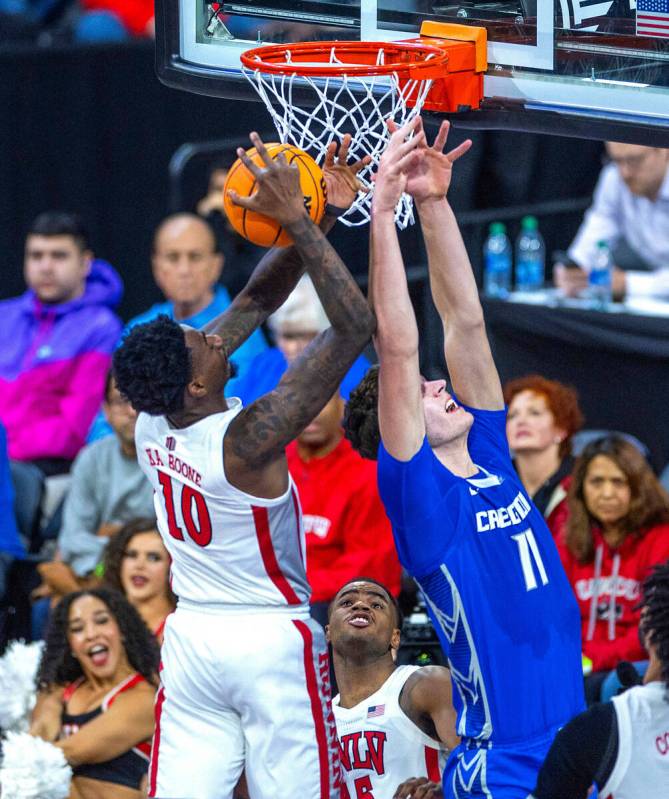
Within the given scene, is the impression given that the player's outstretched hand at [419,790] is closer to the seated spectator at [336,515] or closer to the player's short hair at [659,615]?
the player's short hair at [659,615]

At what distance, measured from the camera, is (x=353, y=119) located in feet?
15.1

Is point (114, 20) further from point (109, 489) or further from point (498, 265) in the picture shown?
point (109, 489)

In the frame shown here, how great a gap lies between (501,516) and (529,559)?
0.48 ft

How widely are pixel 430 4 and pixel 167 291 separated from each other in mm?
3491

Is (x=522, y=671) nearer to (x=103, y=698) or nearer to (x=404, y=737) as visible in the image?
(x=404, y=737)

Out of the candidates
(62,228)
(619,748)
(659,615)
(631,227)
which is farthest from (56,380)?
(619,748)

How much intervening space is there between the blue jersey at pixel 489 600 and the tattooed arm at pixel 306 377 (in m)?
0.26

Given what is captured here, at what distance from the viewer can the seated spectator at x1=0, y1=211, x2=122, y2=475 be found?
26.8ft

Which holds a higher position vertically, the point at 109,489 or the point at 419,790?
the point at 109,489

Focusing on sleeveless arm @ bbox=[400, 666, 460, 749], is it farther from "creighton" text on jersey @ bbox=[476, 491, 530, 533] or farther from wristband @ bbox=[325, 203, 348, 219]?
wristband @ bbox=[325, 203, 348, 219]

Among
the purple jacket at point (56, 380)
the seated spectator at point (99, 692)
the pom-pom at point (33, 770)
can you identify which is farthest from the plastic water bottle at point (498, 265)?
the pom-pom at point (33, 770)

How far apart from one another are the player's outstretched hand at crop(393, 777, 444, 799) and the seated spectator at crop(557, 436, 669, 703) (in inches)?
75.2

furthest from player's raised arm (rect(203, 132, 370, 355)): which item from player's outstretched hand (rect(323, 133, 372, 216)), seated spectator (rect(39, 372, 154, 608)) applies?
seated spectator (rect(39, 372, 154, 608))

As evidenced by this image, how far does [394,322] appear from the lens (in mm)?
4047
